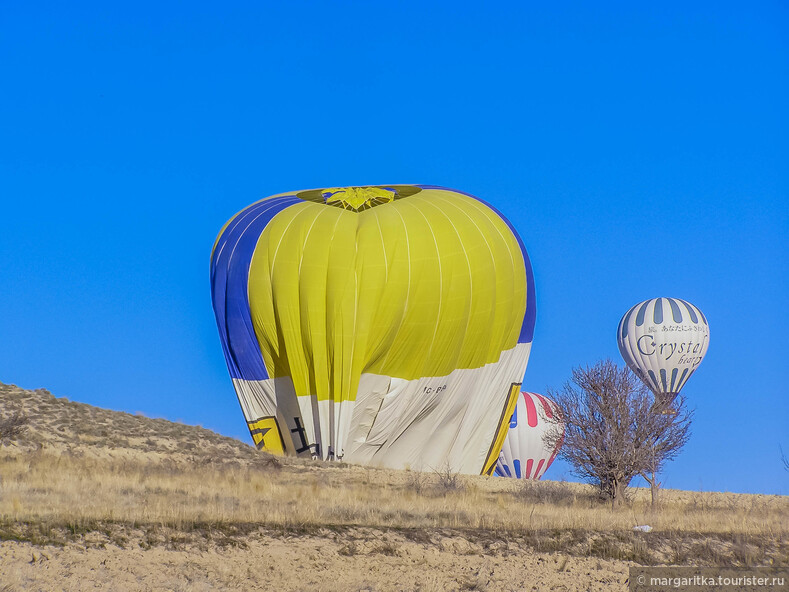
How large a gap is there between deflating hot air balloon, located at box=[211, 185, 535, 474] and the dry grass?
2042mm

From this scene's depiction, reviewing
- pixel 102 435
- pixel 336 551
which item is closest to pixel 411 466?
pixel 102 435

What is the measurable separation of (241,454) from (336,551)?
14370mm

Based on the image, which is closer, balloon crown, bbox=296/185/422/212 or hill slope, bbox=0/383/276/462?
hill slope, bbox=0/383/276/462

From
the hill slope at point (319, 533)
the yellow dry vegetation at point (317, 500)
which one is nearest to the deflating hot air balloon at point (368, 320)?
the yellow dry vegetation at point (317, 500)

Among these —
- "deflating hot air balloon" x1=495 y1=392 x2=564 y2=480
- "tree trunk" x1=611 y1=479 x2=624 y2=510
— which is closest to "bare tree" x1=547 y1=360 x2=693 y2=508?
"tree trunk" x1=611 y1=479 x2=624 y2=510

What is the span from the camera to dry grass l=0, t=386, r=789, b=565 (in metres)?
15.8

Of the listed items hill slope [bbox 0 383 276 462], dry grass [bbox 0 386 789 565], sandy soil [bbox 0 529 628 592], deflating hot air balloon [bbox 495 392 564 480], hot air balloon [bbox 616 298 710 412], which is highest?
hot air balloon [bbox 616 298 710 412]

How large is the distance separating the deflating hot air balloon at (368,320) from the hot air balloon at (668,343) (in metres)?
19.8

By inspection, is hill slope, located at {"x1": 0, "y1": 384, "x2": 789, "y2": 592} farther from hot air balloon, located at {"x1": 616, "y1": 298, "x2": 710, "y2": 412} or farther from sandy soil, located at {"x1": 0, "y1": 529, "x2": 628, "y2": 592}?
hot air balloon, located at {"x1": 616, "y1": 298, "x2": 710, "y2": 412}

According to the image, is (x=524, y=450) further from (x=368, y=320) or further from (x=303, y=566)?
(x=303, y=566)

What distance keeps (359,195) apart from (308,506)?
51.4ft

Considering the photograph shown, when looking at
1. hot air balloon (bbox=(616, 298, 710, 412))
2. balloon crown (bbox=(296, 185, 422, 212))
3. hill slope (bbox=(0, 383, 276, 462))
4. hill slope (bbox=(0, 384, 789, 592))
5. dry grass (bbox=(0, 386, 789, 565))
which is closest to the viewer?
hill slope (bbox=(0, 384, 789, 592))

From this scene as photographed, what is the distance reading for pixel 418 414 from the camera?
3108 cm

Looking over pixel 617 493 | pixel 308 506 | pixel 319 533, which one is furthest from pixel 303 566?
pixel 617 493
